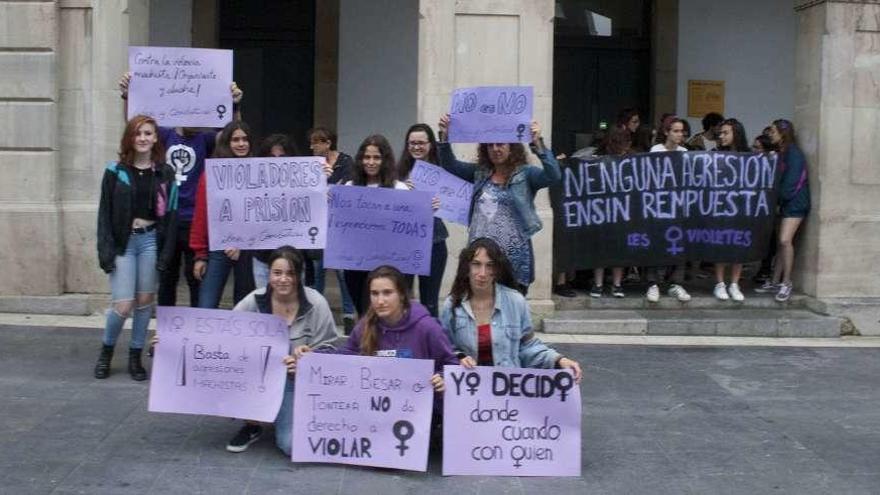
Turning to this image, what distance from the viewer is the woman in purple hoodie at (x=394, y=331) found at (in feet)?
22.7

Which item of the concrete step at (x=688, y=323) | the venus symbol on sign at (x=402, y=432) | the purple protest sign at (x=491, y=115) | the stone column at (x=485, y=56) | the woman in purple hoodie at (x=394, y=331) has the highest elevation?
the stone column at (x=485, y=56)

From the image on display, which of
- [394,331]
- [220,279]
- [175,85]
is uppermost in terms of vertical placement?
[175,85]

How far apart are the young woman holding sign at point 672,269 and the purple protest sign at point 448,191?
336cm

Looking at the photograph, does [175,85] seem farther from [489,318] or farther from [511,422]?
[511,422]

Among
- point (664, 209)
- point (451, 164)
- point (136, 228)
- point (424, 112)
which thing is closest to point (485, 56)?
point (424, 112)

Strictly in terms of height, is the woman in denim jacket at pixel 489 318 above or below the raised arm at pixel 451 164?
below

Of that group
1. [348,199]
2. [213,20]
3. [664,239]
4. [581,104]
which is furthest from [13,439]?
[581,104]

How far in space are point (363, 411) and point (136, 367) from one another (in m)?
2.53

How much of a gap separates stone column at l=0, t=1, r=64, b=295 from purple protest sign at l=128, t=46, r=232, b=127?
224cm

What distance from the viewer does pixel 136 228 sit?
8594 mm

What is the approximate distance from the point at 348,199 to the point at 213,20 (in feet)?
22.1

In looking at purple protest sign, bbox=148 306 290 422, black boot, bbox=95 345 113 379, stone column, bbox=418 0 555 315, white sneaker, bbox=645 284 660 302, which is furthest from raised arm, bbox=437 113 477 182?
white sneaker, bbox=645 284 660 302

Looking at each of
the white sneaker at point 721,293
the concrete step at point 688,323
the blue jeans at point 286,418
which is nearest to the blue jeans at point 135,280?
the blue jeans at point 286,418

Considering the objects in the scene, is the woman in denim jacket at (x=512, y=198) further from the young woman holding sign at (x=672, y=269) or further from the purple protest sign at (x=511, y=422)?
the young woman holding sign at (x=672, y=269)
